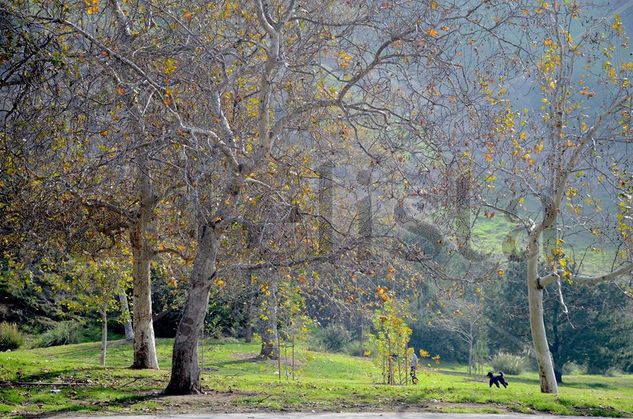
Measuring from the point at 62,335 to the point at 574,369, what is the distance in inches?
1250

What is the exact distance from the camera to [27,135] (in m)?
10.9

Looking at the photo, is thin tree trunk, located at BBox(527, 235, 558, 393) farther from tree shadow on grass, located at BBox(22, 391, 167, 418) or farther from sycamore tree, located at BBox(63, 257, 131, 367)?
sycamore tree, located at BBox(63, 257, 131, 367)

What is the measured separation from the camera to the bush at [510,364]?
145 feet

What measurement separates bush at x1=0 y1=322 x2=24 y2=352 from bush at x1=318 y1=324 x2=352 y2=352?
1801 cm

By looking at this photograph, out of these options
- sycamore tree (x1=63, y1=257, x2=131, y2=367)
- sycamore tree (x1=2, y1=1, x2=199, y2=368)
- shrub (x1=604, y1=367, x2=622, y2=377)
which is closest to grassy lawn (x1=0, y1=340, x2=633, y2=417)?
sycamore tree (x1=2, y1=1, x2=199, y2=368)

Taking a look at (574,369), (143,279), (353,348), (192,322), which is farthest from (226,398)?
(574,369)

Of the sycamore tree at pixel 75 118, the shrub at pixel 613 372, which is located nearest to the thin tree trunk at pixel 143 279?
the sycamore tree at pixel 75 118

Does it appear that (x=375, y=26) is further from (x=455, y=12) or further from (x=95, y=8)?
(x=95, y=8)

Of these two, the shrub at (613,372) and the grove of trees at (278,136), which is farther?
the shrub at (613,372)

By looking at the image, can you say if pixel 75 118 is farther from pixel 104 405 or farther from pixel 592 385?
pixel 592 385

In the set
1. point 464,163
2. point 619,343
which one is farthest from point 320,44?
point 619,343

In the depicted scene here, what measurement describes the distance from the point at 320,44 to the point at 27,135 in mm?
5671

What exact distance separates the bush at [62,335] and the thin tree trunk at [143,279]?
1769 centimetres

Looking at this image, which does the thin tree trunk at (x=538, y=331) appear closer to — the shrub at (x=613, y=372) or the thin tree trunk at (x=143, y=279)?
the thin tree trunk at (x=143, y=279)
